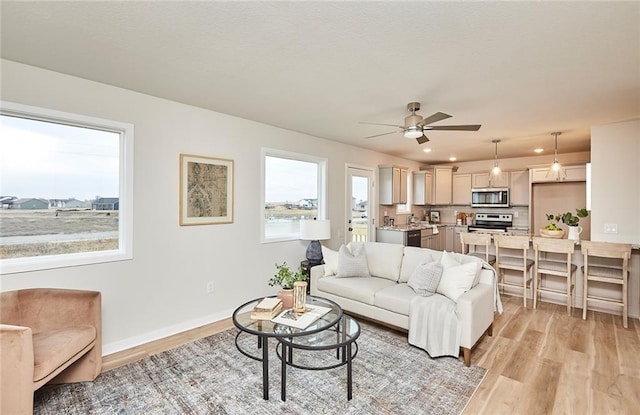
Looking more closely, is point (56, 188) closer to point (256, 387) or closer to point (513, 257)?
point (256, 387)

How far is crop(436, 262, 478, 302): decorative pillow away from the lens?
2.85 m

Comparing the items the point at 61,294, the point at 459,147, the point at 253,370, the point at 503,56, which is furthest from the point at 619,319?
the point at 61,294

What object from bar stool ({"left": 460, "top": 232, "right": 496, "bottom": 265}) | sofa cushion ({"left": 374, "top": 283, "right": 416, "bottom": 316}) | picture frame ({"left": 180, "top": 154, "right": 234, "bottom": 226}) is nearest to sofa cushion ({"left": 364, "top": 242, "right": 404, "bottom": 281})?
sofa cushion ({"left": 374, "top": 283, "right": 416, "bottom": 316})

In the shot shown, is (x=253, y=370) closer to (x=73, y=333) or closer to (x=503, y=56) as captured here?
(x=73, y=333)

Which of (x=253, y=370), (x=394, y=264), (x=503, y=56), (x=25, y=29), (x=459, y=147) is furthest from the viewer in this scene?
(x=459, y=147)

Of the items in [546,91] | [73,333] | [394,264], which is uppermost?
[546,91]

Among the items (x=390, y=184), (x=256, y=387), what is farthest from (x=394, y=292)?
(x=390, y=184)

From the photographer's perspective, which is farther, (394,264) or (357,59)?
(394,264)

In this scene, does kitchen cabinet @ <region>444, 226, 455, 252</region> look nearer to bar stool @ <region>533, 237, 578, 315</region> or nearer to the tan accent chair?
bar stool @ <region>533, 237, 578, 315</region>

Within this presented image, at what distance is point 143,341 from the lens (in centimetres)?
304

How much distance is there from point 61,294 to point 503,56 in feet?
12.4

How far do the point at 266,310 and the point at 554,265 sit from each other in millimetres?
4026

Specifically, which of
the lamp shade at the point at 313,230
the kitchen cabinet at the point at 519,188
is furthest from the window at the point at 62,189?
the kitchen cabinet at the point at 519,188

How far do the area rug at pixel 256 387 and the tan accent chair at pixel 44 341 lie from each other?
25cm
